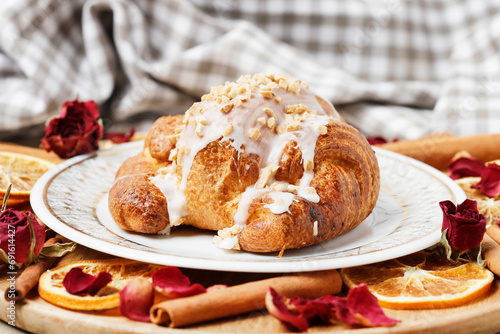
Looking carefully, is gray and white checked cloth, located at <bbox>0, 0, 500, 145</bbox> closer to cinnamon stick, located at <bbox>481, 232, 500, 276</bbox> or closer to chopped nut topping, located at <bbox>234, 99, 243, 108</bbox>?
cinnamon stick, located at <bbox>481, 232, 500, 276</bbox>

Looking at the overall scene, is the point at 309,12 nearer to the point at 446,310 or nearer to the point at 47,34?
the point at 47,34

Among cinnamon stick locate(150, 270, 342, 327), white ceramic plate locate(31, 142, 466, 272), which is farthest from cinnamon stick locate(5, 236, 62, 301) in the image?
cinnamon stick locate(150, 270, 342, 327)

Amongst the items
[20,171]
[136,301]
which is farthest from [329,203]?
[20,171]

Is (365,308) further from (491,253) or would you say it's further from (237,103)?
(237,103)

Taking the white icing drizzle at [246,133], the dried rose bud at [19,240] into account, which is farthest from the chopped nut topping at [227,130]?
the dried rose bud at [19,240]

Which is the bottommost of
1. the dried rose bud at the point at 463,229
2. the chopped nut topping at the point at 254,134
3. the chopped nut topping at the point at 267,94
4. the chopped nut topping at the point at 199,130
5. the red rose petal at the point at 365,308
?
the red rose petal at the point at 365,308

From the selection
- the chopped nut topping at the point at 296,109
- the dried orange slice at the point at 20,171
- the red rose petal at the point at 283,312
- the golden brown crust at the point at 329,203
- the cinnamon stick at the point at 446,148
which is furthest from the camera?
the cinnamon stick at the point at 446,148

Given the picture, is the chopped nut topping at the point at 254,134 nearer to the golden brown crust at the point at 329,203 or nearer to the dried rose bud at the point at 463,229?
the golden brown crust at the point at 329,203

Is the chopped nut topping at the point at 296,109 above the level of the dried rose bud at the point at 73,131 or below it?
above
